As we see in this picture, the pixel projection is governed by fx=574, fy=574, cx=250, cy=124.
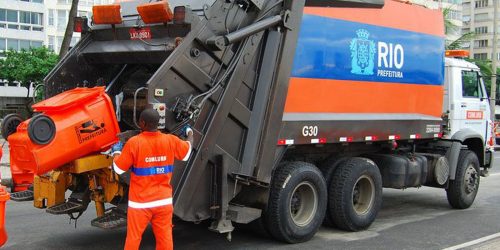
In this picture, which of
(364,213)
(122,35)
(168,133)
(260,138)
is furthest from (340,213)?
(122,35)

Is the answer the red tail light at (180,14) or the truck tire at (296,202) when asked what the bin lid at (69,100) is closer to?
the red tail light at (180,14)

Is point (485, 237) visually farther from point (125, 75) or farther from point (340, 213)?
point (125, 75)

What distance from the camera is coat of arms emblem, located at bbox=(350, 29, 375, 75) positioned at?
7.00 m

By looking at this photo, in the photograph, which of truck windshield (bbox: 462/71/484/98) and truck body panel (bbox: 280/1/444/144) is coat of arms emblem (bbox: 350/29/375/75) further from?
truck windshield (bbox: 462/71/484/98)

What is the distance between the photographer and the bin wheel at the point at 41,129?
475 cm

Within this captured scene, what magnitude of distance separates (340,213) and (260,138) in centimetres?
167

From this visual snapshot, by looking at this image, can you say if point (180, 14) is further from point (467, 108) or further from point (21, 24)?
point (21, 24)

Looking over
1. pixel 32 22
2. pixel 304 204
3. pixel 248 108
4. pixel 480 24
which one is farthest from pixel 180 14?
pixel 480 24

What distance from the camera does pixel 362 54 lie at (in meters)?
7.11

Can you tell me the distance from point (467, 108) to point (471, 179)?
1138mm

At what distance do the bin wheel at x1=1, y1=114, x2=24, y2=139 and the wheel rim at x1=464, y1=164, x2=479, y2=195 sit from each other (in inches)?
261

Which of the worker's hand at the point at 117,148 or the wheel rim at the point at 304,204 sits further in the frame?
the wheel rim at the point at 304,204

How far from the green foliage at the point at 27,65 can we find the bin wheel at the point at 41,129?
29.8 m

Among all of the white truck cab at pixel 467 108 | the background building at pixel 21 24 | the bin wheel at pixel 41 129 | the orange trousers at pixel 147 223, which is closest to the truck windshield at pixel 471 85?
the white truck cab at pixel 467 108
